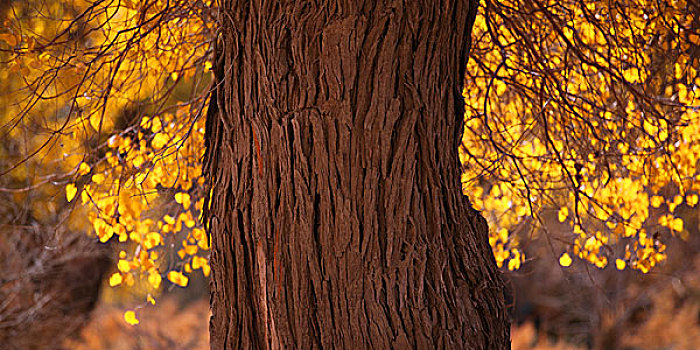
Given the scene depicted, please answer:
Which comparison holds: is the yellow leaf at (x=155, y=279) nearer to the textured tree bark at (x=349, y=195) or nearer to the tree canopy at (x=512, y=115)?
the tree canopy at (x=512, y=115)

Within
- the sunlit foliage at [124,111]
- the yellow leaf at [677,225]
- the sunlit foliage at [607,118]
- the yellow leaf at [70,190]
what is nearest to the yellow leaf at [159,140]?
the sunlit foliage at [124,111]

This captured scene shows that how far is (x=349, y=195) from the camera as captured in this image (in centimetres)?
152

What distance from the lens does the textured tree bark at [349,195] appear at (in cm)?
150

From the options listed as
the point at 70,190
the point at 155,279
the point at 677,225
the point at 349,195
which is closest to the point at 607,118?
the point at 677,225

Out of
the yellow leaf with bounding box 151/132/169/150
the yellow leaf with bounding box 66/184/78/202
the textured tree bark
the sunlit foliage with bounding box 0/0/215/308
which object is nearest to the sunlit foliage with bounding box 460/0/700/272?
the textured tree bark

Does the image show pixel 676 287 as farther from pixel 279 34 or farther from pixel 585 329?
pixel 279 34

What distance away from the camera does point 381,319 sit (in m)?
1.47

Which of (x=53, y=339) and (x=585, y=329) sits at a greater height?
(x=53, y=339)

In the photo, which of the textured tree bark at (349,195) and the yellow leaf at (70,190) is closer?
the textured tree bark at (349,195)

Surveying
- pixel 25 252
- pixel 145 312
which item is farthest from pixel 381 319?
pixel 145 312

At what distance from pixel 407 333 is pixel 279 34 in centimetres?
75

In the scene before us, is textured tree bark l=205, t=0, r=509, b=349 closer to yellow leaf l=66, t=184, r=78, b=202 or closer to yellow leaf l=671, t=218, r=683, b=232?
yellow leaf l=66, t=184, r=78, b=202

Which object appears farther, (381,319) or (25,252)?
(25,252)

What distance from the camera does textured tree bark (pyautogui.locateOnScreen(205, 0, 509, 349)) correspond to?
4.93 ft
